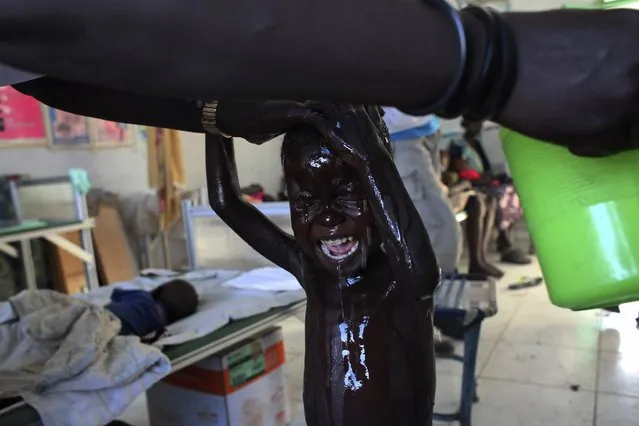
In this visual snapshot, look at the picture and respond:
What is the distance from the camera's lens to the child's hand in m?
0.77

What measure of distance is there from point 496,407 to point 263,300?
97cm

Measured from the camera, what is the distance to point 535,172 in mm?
601

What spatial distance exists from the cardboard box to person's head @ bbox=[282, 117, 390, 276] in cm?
113

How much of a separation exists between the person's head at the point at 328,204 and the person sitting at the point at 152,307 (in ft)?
3.30

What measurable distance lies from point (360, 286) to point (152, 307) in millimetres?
1143

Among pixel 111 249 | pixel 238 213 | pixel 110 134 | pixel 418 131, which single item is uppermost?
pixel 110 134

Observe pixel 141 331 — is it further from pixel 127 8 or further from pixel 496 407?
pixel 127 8

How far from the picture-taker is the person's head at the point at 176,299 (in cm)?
200

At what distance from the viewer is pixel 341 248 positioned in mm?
893

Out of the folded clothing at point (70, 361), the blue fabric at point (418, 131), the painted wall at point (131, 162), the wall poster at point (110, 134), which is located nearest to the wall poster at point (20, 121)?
the painted wall at point (131, 162)

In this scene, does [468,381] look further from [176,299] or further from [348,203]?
[348,203]

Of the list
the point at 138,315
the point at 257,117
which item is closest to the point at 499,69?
the point at 257,117

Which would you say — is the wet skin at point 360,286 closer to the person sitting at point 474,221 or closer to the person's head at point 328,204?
the person's head at point 328,204

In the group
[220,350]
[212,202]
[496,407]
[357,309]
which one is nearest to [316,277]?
[357,309]
